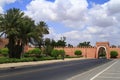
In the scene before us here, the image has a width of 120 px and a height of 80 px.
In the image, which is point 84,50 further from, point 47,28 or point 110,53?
point 47,28

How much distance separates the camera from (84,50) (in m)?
127

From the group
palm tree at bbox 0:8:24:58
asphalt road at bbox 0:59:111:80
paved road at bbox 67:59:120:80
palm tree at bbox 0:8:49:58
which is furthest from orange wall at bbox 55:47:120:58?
paved road at bbox 67:59:120:80

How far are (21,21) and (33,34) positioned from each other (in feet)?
13.4

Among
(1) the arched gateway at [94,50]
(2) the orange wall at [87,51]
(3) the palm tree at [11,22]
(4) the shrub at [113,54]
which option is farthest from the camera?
(2) the orange wall at [87,51]

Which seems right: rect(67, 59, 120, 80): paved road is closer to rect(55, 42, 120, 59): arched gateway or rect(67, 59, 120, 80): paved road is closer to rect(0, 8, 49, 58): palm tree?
rect(0, 8, 49, 58): palm tree

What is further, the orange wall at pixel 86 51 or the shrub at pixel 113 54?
the orange wall at pixel 86 51

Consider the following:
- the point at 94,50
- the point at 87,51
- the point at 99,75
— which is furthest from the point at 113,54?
the point at 99,75

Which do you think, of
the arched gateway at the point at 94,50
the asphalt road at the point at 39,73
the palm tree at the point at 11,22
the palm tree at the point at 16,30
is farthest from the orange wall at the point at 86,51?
the asphalt road at the point at 39,73

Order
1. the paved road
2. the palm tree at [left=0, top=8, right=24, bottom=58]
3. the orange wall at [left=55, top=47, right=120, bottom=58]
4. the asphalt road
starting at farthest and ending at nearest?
the orange wall at [left=55, top=47, right=120, bottom=58], the palm tree at [left=0, top=8, right=24, bottom=58], the paved road, the asphalt road

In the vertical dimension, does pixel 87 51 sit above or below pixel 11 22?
below

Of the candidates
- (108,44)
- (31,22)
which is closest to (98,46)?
(108,44)

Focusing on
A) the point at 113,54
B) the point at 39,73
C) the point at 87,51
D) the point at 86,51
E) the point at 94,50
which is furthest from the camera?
Answer: the point at 87,51

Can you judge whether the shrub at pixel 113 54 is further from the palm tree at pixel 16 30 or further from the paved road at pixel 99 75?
the paved road at pixel 99 75

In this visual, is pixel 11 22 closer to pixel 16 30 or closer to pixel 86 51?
pixel 16 30
